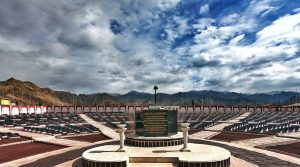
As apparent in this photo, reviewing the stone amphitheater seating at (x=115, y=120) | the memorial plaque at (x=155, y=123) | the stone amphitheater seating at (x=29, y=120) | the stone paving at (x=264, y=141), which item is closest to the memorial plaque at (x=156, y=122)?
the memorial plaque at (x=155, y=123)

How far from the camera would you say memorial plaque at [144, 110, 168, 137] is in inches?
1234

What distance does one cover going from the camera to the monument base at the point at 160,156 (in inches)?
882

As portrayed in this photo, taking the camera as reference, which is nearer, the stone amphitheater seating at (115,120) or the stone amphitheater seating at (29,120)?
the stone amphitheater seating at (29,120)

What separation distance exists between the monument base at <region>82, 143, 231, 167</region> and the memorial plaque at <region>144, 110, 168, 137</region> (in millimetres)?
2806

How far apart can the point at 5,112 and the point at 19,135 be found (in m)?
31.4

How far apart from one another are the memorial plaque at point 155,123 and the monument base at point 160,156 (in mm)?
2806

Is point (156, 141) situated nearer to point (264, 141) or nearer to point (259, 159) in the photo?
point (259, 159)

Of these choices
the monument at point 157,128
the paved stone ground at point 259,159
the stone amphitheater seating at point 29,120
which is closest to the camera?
the paved stone ground at point 259,159

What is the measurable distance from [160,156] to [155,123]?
7138 mm

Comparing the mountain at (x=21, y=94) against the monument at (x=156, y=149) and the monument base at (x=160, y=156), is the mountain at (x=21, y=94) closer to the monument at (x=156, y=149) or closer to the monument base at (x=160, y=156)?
the monument at (x=156, y=149)

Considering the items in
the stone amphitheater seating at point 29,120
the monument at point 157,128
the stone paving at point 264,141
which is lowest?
the stone paving at point 264,141

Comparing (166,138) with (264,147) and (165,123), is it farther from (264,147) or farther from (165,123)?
(264,147)

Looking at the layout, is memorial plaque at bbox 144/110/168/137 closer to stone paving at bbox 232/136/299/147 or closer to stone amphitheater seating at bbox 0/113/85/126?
stone paving at bbox 232/136/299/147

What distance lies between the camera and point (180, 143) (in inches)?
1212
